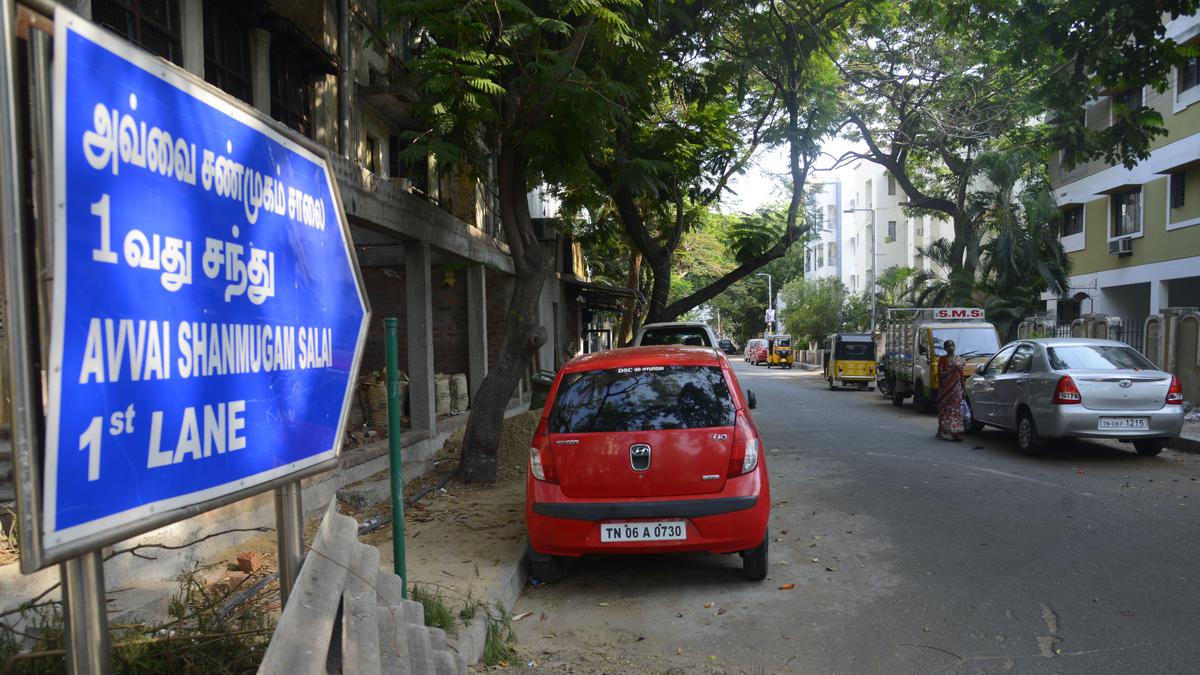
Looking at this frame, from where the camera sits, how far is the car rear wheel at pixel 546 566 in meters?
5.95

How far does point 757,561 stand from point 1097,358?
24.5ft

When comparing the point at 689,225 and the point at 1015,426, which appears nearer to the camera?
the point at 1015,426

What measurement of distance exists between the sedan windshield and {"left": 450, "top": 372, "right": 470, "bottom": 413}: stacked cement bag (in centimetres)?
1052

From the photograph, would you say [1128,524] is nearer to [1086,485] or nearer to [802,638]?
[1086,485]

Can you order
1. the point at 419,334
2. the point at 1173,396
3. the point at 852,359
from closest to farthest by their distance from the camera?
the point at 1173,396, the point at 419,334, the point at 852,359

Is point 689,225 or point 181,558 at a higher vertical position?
point 689,225

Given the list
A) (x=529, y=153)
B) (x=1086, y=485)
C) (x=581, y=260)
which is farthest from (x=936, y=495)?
(x=581, y=260)

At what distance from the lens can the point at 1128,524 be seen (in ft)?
23.7

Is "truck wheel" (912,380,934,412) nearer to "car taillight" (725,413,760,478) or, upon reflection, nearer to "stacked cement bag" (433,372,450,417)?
"stacked cement bag" (433,372,450,417)

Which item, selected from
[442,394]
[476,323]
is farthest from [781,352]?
[442,394]

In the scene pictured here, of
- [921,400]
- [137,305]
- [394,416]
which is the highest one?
[137,305]

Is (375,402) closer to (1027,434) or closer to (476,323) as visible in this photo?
(476,323)

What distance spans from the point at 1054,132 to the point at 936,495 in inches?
162

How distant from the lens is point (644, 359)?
6.32 metres
